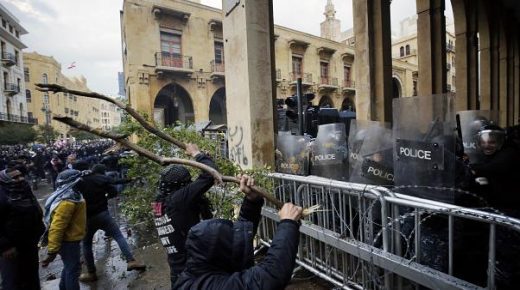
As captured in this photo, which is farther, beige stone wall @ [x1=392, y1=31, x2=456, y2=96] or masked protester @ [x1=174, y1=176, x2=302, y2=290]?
beige stone wall @ [x1=392, y1=31, x2=456, y2=96]

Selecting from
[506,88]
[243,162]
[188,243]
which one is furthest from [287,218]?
[506,88]

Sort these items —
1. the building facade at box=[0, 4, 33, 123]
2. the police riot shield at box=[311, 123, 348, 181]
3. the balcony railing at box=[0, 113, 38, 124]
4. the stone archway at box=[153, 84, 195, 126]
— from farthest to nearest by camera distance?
the building facade at box=[0, 4, 33, 123]
the balcony railing at box=[0, 113, 38, 124]
the stone archway at box=[153, 84, 195, 126]
the police riot shield at box=[311, 123, 348, 181]

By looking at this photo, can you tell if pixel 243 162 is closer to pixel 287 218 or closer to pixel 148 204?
pixel 148 204

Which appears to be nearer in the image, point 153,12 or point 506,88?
point 506,88

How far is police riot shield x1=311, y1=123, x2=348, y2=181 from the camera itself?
3.87 m

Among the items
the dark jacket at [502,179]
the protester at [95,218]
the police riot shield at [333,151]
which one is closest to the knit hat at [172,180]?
the police riot shield at [333,151]

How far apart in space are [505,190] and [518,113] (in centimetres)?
1451

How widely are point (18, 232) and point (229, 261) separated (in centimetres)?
313

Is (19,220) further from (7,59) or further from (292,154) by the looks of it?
(7,59)

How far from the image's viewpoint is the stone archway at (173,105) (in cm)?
2184

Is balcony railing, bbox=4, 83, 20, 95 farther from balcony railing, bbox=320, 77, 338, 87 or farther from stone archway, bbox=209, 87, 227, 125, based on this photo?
balcony railing, bbox=320, 77, 338, 87

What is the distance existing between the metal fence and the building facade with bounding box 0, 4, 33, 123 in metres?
42.0

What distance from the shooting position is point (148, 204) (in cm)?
453

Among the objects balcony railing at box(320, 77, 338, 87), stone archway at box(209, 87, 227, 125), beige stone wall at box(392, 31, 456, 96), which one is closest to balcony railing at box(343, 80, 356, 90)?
balcony railing at box(320, 77, 338, 87)
